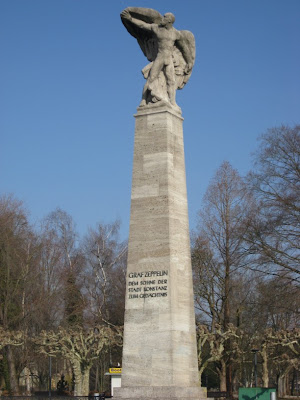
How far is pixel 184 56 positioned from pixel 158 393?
10281 mm

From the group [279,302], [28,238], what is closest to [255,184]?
[279,302]

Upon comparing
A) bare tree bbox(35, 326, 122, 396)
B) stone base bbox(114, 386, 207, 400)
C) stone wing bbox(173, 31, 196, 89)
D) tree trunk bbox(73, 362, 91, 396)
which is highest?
stone wing bbox(173, 31, 196, 89)

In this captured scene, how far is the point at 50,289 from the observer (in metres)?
56.2

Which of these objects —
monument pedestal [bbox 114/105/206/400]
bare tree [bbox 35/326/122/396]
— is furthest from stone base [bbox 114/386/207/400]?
bare tree [bbox 35/326/122/396]

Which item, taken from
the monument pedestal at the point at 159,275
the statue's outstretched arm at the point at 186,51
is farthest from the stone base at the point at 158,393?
the statue's outstretched arm at the point at 186,51

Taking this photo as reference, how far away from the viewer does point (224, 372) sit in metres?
46.8

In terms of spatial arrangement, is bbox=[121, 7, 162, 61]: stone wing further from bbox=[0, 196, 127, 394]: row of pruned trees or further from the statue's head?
bbox=[0, 196, 127, 394]: row of pruned trees

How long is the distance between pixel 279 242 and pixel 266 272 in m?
1.65

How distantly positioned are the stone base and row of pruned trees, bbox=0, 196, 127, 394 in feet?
74.5

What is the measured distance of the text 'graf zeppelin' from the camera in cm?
1975

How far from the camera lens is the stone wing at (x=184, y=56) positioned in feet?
74.4

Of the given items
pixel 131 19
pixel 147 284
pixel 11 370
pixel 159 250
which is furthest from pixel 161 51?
pixel 11 370

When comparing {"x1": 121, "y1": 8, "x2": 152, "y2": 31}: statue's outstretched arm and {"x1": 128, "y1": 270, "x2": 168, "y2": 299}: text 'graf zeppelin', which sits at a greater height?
{"x1": 121, "y1": 8, "x2": 152, "y2": 31}: statue's outstretched arm

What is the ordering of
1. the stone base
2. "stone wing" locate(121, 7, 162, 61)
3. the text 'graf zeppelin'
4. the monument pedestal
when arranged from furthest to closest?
"stone wing" locate(121, 7, 162, 61), the text 'graf zeppelin', the monument pedestal, the stone base
